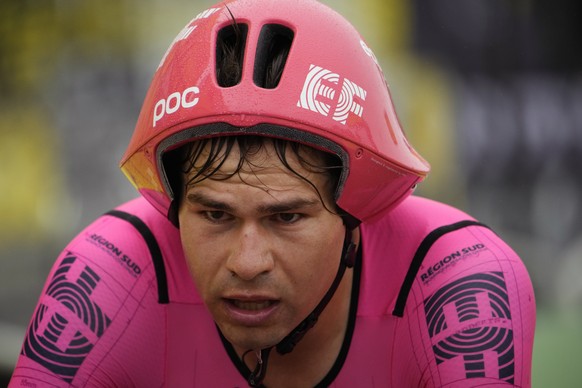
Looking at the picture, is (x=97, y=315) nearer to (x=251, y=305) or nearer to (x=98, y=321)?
(x=98, y=321)

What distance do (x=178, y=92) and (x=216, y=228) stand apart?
424 millimetres

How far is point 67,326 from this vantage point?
3.07 metres

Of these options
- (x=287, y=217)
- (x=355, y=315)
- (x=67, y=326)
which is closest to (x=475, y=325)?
(x=355, y=315)

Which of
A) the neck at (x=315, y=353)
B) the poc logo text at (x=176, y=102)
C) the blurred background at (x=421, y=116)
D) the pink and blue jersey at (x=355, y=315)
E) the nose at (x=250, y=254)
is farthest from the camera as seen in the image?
the blurred background at (x=421, y=116)

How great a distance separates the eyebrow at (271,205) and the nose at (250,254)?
0.20 feet

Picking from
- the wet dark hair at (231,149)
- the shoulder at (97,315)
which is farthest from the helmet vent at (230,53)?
the shoulder at (97,315)

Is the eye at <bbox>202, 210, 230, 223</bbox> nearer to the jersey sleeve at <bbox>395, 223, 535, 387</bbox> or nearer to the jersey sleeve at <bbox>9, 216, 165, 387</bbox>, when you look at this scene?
the jersey sleeve at <bbox>9, 216, 165, 387</bbox>

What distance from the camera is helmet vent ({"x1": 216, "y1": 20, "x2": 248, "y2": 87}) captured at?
2852 millimetres

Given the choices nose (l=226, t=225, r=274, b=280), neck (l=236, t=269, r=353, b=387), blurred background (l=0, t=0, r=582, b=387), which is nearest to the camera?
nose (l=226, t=225, r=274, b=280)

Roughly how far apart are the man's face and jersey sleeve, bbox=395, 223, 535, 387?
15.5 inches

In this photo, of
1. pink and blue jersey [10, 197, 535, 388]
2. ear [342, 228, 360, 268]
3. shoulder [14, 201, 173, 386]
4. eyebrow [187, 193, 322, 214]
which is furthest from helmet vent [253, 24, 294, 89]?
shoulder [14, 201, 173, 386]

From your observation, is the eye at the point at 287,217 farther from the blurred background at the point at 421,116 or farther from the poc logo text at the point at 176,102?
the blurred background at the point at 421,116

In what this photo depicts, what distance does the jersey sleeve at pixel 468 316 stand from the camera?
288 centimetres

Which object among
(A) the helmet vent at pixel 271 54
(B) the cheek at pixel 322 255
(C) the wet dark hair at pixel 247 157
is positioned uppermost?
(A) the helmet vent at pixel 271 54
